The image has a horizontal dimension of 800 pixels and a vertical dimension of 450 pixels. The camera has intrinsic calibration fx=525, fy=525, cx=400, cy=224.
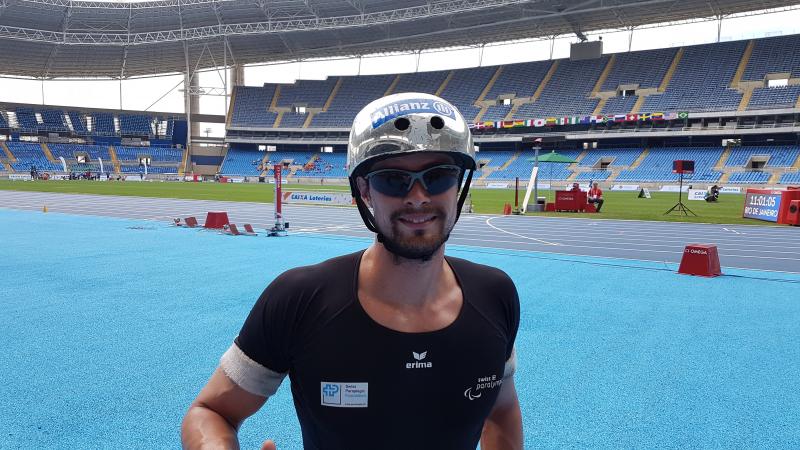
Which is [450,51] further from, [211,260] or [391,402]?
[391,402]

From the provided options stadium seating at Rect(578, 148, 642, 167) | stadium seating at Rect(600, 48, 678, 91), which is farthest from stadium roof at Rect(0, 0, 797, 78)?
stadium seating at Rect(578, 148, 642, 167)

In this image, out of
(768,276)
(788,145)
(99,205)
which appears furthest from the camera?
(788,145)

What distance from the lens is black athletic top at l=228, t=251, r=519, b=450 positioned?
151 centimetres

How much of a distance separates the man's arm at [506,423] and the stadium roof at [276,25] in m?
49.8

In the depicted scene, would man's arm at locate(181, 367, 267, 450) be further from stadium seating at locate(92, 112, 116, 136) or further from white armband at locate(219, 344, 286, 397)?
stadium seating at locate(92, 112, 116, 136)

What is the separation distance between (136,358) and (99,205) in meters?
22.6

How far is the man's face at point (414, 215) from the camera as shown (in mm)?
1498

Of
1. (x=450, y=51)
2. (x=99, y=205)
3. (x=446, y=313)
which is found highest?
(x=450, y=51)

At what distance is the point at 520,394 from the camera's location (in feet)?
13.5

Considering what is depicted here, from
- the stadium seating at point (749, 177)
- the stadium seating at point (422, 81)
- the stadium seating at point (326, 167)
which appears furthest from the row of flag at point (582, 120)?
the stadium seating at point (326, 167)

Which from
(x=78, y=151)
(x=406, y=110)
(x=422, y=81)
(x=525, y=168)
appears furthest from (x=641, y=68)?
(x=78, y=151)

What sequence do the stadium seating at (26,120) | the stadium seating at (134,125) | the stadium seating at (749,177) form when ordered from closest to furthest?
the stadium seating at (749,177)
the stadium seating at (26,120)
the stadium seating at (134,125)

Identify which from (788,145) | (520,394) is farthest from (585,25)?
(520,394)

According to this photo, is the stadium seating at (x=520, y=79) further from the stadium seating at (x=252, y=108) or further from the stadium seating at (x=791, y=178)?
the stadium seating at (x=252, y=108)
